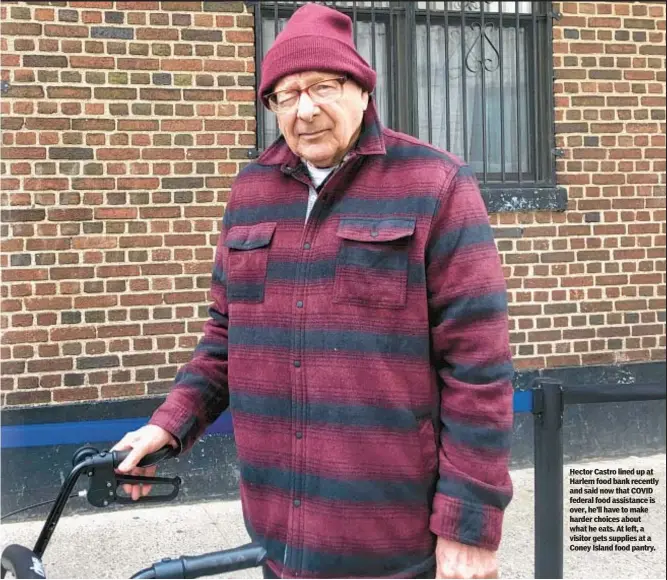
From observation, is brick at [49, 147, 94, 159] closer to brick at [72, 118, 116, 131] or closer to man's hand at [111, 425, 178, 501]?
brick at [72, 118, 116, 131]

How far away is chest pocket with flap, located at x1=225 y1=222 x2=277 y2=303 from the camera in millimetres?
1971

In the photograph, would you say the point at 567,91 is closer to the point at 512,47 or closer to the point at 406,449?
the point at 512,47

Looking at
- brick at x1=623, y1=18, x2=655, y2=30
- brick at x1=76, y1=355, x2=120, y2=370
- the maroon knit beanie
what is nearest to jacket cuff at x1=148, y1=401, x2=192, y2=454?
the maroon knit beanie

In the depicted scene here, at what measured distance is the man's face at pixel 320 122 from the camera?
74.1 inches

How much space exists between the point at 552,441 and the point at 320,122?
4.00 ft

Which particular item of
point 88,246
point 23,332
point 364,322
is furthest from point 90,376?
point 364,322

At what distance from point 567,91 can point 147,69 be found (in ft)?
8.26

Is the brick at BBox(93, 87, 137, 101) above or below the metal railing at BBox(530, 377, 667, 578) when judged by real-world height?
above

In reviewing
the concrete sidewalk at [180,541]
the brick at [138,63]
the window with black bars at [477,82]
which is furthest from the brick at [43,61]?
the concrete sidewalk at [180,541]

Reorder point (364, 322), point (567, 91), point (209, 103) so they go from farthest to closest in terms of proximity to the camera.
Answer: point (567, 91) < point (209, 103) < point (364, 322)

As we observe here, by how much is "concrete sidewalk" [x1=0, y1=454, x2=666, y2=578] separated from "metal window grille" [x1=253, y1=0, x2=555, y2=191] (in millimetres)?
2090

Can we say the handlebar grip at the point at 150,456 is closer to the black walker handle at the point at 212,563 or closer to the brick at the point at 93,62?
the black walker handle at the point at 212,563

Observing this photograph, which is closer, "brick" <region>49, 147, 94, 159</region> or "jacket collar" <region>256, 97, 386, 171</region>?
"jacket collar" <region>256, 97, 386, 171</region>

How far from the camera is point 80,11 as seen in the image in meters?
4.46
